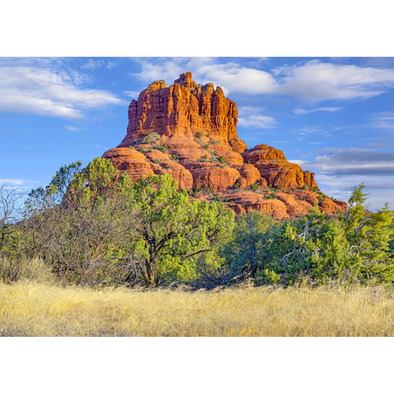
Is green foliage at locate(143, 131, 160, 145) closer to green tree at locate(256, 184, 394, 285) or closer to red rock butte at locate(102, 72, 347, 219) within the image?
red rock butte at locate(102, 72, 347, 219)

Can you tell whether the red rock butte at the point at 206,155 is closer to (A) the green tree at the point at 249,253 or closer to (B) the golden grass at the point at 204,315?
(A) the green tree at the point at 249,253

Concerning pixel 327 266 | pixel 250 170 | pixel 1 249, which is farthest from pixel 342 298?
pixel 250 170

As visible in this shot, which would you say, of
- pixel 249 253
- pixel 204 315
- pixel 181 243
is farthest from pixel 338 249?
pixel 181 243

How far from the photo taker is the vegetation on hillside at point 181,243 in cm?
764

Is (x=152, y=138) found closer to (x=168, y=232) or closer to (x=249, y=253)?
(x=168, y=232)

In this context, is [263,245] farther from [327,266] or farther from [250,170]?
[250,170]

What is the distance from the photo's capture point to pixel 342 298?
19.3 ft

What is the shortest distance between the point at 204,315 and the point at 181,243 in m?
9.44

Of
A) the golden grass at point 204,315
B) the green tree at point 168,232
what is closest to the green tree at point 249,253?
the golden grass at point 204,315

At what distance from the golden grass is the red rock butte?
4324 centimetres

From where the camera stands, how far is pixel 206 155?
71.9 m

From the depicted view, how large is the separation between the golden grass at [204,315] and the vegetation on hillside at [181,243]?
3.48 ft

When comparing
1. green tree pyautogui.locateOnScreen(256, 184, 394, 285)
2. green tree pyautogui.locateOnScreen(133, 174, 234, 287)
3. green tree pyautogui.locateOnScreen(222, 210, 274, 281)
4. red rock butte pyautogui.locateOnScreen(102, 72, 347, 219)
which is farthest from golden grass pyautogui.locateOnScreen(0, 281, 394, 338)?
red rock butte pyautogui.locateOnScreen(102, 72, 347, 219)

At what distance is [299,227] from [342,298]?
2625 millimetres
